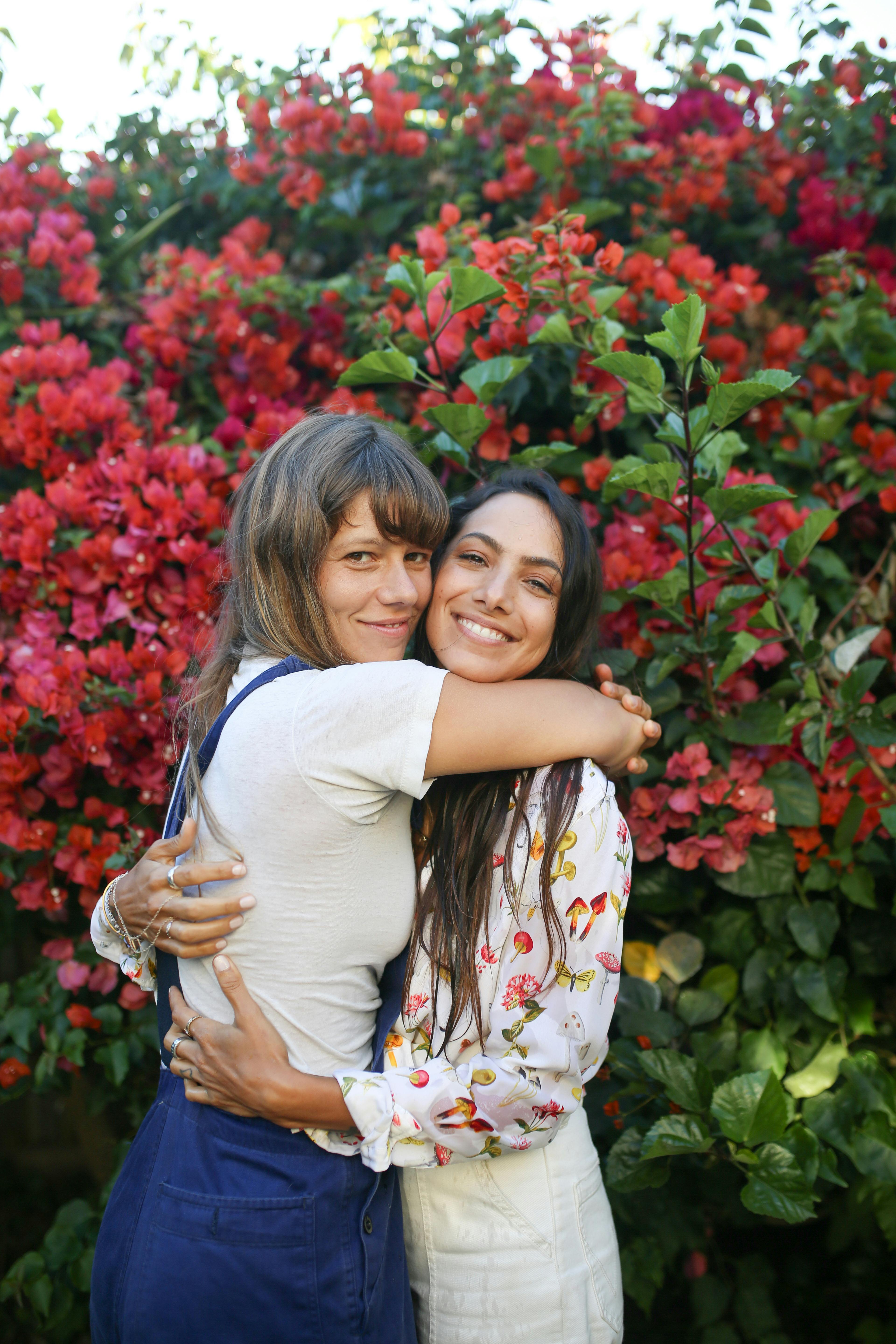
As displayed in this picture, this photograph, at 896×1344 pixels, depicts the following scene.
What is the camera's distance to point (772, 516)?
2.08m

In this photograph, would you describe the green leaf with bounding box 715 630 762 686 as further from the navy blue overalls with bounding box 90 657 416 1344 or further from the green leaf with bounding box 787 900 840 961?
the navy blue overalls with bounding box 90 657 416 1344

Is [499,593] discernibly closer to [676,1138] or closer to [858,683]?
[858,683]

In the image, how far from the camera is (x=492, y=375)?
191 centimetres

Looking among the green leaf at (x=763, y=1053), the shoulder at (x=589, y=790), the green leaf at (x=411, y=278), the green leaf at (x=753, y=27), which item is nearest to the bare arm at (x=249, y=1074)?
the shoulder at (x=589, y=790)

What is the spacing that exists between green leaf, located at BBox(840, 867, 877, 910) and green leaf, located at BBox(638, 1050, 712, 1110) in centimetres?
48

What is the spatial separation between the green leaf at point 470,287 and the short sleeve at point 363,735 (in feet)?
2.82

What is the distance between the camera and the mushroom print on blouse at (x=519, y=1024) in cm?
133

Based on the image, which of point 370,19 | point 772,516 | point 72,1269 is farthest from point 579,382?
point 72,1269

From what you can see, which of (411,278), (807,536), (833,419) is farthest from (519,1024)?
(833,419)

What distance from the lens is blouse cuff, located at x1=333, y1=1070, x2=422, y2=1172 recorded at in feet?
4.28

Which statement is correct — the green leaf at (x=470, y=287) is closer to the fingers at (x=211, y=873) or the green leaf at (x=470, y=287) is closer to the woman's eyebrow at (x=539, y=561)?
the woman's eyebrow at (x=539, y=561)

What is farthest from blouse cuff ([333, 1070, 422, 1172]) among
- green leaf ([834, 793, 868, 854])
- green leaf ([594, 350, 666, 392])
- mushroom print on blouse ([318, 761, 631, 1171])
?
green leaf ([594, 350, 666, 392])

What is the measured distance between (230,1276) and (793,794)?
127 cm

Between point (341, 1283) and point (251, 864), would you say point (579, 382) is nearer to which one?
point (251, 864)
